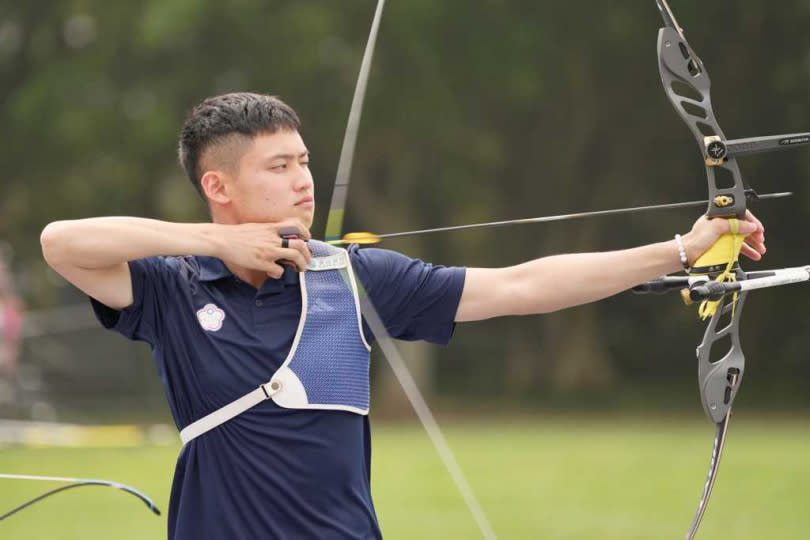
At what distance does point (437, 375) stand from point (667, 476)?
1482 centimetres

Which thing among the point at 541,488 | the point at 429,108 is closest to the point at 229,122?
the point at 541,488

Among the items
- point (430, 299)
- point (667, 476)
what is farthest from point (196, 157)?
point (667, 476)

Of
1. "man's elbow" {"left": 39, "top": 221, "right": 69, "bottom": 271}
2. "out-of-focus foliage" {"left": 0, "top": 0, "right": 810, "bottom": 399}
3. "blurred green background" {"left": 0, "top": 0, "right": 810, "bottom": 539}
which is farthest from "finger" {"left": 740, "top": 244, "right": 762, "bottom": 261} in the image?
"out-of-focus foliage" {"left": 0, "top": 0, "right": 810, "bottom": 399}

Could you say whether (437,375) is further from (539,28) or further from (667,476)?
(667,476)

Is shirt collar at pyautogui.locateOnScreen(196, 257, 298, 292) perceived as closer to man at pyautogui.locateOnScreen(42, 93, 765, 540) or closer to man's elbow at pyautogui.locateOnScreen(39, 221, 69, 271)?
man at pyautogui.locateOnScreen(42, 93, 765, 540)

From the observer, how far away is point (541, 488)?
927 cm

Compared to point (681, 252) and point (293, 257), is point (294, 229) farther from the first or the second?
point (681, 252)

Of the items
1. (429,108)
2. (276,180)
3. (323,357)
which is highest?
(429,108)

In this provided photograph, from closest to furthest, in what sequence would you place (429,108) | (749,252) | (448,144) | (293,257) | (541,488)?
(293,257)
(749,252)
(541,488)
(429,108)
(448,144)

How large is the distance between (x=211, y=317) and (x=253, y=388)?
168 mm

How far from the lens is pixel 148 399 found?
17672 mm

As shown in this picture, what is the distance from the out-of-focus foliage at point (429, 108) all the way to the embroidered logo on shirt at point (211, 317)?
12048mm

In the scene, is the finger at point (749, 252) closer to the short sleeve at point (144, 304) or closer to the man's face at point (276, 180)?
the man's face at point (276, 180)

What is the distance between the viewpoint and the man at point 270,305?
2449mm
